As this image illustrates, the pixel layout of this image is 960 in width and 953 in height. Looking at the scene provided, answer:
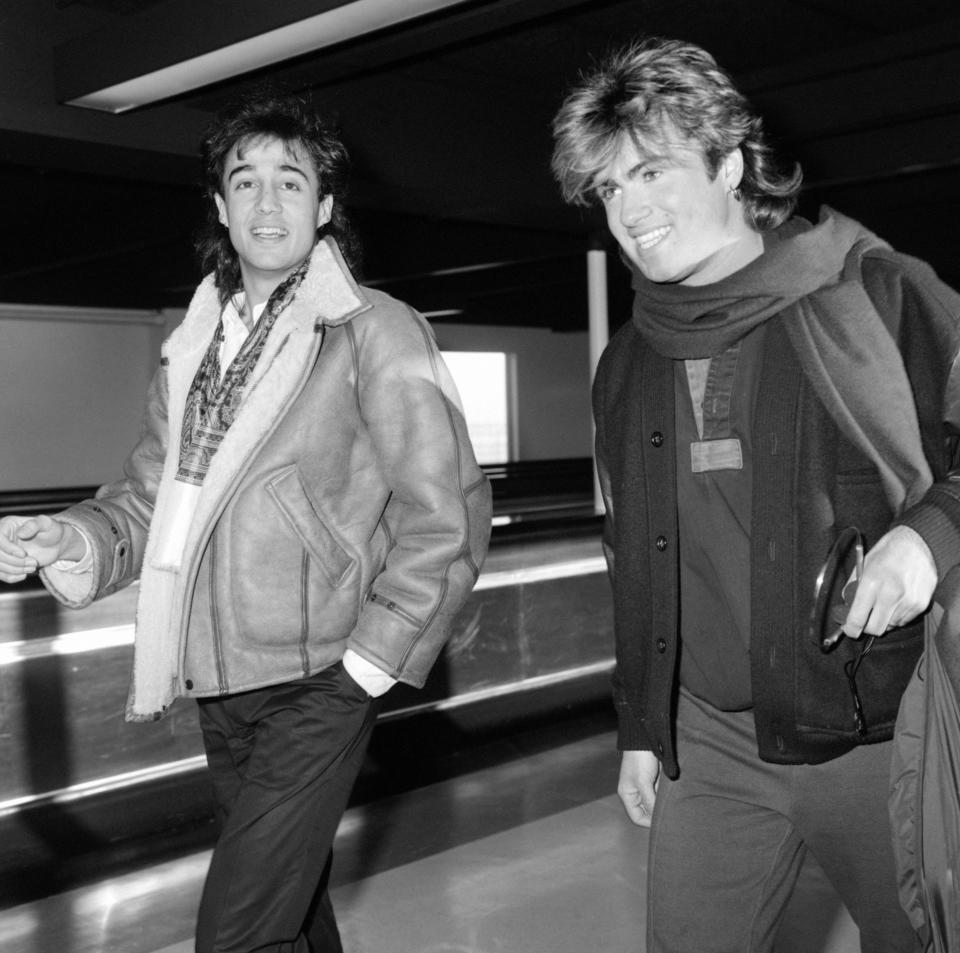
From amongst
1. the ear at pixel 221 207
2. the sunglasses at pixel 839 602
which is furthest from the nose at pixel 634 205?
the ear at pixel 221 207

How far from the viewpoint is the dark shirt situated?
151 cm

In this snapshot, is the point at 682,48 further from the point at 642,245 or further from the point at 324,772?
the point at 324,772

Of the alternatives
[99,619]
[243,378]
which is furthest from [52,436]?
[243,378]

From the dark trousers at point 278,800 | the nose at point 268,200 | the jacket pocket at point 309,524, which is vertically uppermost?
the nose at point 268,200

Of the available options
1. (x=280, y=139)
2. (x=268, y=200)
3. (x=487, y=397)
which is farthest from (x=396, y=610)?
(x=487, y=397)

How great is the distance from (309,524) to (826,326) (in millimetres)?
782

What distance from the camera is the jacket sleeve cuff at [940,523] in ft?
4.11

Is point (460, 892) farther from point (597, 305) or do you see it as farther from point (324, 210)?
point (597, 305)

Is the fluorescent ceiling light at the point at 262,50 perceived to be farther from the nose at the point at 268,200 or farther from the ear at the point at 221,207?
the nose at the point at 268,200

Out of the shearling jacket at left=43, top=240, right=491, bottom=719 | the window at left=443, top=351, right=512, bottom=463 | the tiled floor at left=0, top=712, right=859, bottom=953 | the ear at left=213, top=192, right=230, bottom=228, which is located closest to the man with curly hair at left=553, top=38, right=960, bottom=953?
the shearling jacket at left=43, top=240, right=491, bottom=719

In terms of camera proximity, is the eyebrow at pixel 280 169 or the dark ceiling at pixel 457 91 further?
the dark ceiling at pixel 457 91

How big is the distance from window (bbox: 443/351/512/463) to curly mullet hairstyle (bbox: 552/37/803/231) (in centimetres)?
1895

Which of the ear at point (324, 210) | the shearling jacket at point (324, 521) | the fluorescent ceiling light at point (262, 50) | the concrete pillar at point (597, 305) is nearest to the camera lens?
the shearling jacket at point (324, 521)

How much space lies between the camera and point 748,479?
150 centimetres
